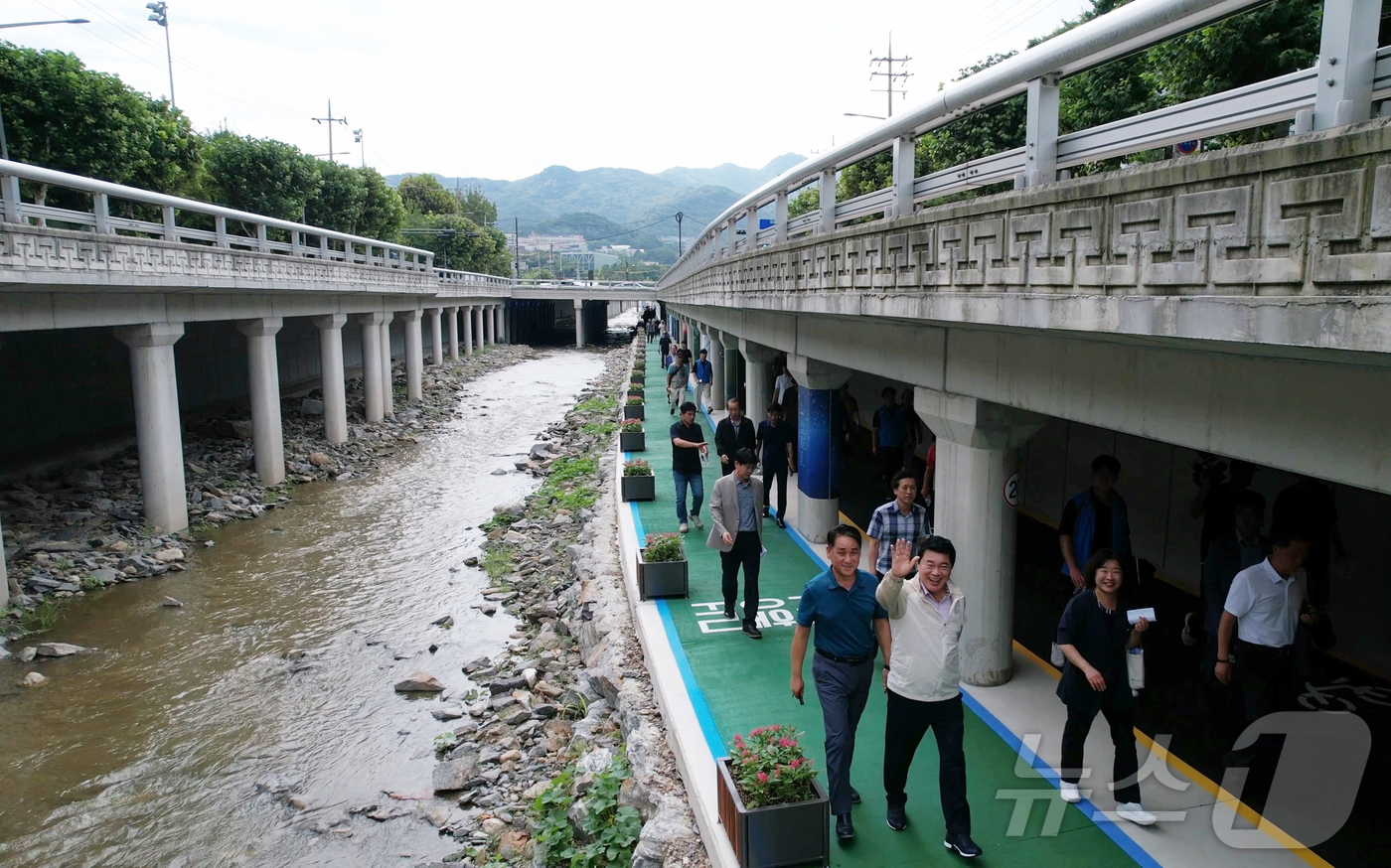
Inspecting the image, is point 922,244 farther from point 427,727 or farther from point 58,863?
point 58,863

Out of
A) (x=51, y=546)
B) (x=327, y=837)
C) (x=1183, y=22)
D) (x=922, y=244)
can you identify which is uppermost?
(x=1183, y=22)

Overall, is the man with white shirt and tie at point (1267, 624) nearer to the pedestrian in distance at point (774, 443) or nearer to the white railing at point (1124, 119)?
the white railing at point (1124, 119)

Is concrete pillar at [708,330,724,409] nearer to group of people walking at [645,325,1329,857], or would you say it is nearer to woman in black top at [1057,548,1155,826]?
group of people walking at [645,325,1329,857]

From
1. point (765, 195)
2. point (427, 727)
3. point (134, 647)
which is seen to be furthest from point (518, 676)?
point (765, 195)

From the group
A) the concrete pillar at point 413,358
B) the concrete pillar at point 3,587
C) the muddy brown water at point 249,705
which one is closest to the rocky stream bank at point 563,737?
the muddy brown water at point 249,705

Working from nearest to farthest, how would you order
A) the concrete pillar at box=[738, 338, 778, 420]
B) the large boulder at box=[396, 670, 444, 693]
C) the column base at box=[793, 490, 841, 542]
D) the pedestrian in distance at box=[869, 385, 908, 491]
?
1. the large boulder at box=[396, 670, 444, 693]
2. the column base at box=[793, 490, 841, 542]
3. the pedestrian in distance at box=[869, 385, 908, 491]
4. the concrete pillar at box=[738, 338, 778, 420]

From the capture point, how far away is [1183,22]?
390 centimetres

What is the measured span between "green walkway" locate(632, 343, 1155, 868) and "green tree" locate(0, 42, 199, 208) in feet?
77.8

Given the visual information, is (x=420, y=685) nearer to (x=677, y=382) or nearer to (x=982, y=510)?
(x=982, y=510)

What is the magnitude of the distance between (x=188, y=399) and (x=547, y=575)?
15.2 meters

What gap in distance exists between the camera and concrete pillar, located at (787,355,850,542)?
11375mm

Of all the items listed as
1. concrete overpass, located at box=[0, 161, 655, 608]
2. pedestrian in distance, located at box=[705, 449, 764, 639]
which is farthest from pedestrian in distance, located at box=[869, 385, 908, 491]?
concrete overpass, located at box=[0, 161, 655, 608]

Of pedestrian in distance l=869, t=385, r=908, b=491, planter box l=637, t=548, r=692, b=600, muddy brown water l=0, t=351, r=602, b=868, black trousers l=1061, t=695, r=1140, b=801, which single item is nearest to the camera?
black trousers l=1061, t=695, r=1140, b=801

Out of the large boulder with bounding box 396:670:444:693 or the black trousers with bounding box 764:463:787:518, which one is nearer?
the large boulder with bounding box 396:670:444:693
